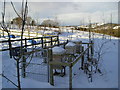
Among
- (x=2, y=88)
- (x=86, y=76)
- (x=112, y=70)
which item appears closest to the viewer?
(x=2, y=88)

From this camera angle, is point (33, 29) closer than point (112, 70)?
No

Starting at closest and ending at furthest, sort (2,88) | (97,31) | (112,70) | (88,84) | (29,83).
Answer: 1. (2,88)
2. (29,83)
3. (88,84)
4. (112,70)
5. (97,31)

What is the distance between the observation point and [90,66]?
4.81 meters

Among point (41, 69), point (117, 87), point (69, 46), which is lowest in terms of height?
point (117, 87)

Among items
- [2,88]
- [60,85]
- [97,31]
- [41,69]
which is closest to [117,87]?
[60,85]

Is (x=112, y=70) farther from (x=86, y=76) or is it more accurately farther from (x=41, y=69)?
(x=41, y=69)

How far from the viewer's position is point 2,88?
331cm

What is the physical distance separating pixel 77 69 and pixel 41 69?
139cm

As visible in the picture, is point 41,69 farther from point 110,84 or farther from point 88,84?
point 110,84

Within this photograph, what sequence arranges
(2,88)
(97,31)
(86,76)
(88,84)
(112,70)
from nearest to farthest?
(2,88)
(88,84)
(86,76)
(112,70)
(97,31)

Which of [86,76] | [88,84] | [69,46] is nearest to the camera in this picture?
[88,84]

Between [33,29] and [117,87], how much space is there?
892 inches

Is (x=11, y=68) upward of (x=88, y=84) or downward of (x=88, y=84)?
upward

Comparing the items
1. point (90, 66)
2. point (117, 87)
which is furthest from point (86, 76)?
point (117, 87)
